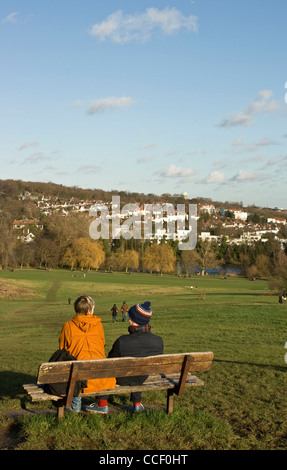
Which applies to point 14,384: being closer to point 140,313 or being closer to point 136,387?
point 136,387

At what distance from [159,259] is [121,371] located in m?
90.8

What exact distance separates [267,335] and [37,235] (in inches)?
3668

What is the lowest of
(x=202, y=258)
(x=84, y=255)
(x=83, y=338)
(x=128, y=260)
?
(x=128, y=260)

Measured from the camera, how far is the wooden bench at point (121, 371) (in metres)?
5.50

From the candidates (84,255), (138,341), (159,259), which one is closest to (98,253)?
(84,255)

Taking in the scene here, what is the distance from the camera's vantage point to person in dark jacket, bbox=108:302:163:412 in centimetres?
633

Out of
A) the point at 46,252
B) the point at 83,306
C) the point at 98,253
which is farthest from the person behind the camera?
the point at 46,252

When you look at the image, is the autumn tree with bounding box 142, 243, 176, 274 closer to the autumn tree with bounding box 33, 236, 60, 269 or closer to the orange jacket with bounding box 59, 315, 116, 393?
the autumn tree with bounding box 33, 236, 60, 269

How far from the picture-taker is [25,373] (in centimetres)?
980

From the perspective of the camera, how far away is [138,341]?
6.41 meters

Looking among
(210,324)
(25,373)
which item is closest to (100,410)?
(25,373)

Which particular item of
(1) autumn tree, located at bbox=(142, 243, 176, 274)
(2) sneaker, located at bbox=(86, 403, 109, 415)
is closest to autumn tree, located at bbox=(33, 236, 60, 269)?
(1) autumn tree, located at bbox=(142, 243, 176, 274)
